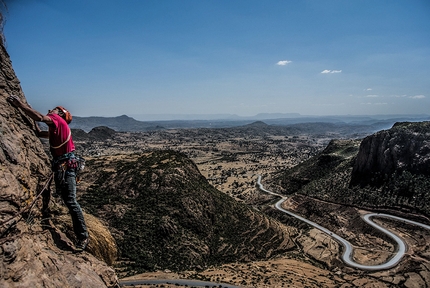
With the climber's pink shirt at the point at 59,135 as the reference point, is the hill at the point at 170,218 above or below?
below

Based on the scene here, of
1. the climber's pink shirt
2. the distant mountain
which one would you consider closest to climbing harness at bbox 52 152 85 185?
the climber's pink shirt

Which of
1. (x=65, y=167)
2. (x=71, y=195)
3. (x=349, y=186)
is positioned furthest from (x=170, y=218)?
(x=349, y=186)

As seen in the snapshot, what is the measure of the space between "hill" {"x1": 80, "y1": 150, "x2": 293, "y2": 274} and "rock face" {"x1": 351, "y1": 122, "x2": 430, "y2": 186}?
3905 centimetres

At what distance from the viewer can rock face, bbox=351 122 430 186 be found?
72.4m

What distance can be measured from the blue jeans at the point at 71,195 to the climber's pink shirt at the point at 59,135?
67 cm

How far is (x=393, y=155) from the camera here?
255 ft

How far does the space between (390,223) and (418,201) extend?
8.56 meters

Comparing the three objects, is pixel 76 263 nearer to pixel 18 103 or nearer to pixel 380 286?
pixel 18 103

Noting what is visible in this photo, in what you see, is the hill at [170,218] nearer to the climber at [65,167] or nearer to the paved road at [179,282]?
the paved road at [179,282]

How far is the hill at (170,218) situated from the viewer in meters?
35.7

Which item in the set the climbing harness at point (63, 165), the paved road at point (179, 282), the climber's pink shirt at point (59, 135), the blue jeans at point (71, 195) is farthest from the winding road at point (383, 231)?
the climber's pink shirt at point (59, 135)

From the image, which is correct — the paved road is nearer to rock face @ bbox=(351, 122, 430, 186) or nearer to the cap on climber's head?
the cap on climber's head

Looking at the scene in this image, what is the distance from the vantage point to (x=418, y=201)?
201 feet

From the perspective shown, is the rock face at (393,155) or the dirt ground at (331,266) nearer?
the dirt ground at (331,266)
